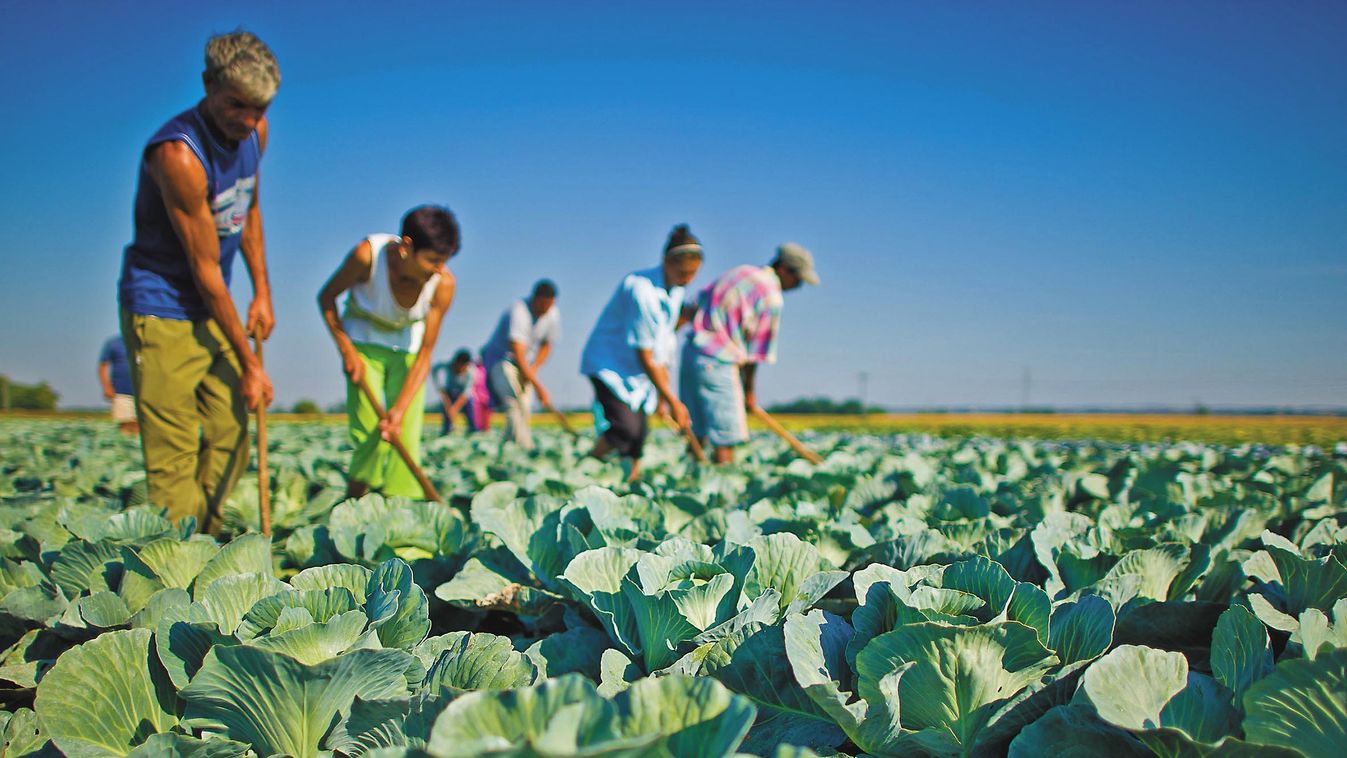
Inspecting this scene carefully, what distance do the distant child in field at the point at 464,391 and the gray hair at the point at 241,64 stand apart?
33.8ft

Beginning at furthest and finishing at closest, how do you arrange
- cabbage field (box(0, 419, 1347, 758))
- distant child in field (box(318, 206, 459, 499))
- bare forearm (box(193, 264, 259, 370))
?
distant child in field (box(318, 206, 459, 499))
bare forearm (box(193, 264, 259, 370))
cabbage field (box(0, 419, 1347, 758))

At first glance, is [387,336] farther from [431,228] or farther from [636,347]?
[636,347]

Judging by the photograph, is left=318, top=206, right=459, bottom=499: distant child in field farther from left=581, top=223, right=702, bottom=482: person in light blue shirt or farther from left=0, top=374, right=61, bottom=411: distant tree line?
left=0, top=374, right=61, bottom=411: distant tree line

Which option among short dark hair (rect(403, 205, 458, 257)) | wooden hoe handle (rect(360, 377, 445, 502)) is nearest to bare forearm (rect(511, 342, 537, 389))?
wooden hoe handle (rect(360, 377, 445, 502))

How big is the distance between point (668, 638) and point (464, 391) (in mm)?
12158

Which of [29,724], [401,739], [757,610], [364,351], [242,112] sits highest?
[242,112]

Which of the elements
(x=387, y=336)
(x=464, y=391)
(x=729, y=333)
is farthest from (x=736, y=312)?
(x=464, y=391)

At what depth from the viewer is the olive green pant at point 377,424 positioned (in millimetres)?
4035

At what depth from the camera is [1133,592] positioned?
1617 mm

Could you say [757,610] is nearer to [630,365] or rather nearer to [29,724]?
[29,724]

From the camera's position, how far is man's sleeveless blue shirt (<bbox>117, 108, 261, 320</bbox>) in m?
2.98

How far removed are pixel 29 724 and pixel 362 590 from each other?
1.82 feet

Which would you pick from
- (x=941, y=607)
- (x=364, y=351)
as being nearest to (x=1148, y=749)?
(x=941, y=607)

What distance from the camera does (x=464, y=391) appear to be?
517 inches
